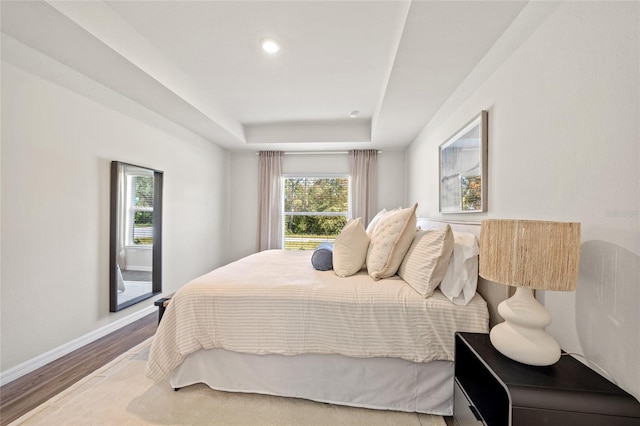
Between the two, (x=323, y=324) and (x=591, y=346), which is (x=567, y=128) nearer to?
(x=591, y=346)

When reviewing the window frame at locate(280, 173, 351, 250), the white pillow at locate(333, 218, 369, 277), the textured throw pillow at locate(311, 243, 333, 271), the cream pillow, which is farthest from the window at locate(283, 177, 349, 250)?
the cream pillow

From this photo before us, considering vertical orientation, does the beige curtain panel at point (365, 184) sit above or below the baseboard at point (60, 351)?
above

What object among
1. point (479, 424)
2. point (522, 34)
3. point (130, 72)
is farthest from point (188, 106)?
point (479, 424)

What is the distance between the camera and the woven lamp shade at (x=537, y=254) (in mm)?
884

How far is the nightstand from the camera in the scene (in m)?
0.82

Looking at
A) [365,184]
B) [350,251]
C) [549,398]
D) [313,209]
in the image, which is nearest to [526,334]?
[549,398]

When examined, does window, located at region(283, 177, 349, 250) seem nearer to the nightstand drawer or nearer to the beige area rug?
the beige area rug

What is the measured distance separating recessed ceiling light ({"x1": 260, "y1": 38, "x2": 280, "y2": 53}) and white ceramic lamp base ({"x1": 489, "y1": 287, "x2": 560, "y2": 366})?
2.21 meters

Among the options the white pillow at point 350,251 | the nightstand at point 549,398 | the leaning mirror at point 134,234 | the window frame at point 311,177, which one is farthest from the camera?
the window frame at point 311,177

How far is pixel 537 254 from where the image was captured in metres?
0.91

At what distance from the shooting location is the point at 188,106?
271 centimetres

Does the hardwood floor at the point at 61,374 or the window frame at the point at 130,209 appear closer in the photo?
the hardwood floor at the point at 61,374

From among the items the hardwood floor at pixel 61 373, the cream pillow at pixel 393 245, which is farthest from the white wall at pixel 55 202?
the cream pillow at pixel 393 245

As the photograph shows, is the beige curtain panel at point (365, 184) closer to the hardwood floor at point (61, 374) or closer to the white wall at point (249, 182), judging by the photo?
the white wall at point (249, 182)
